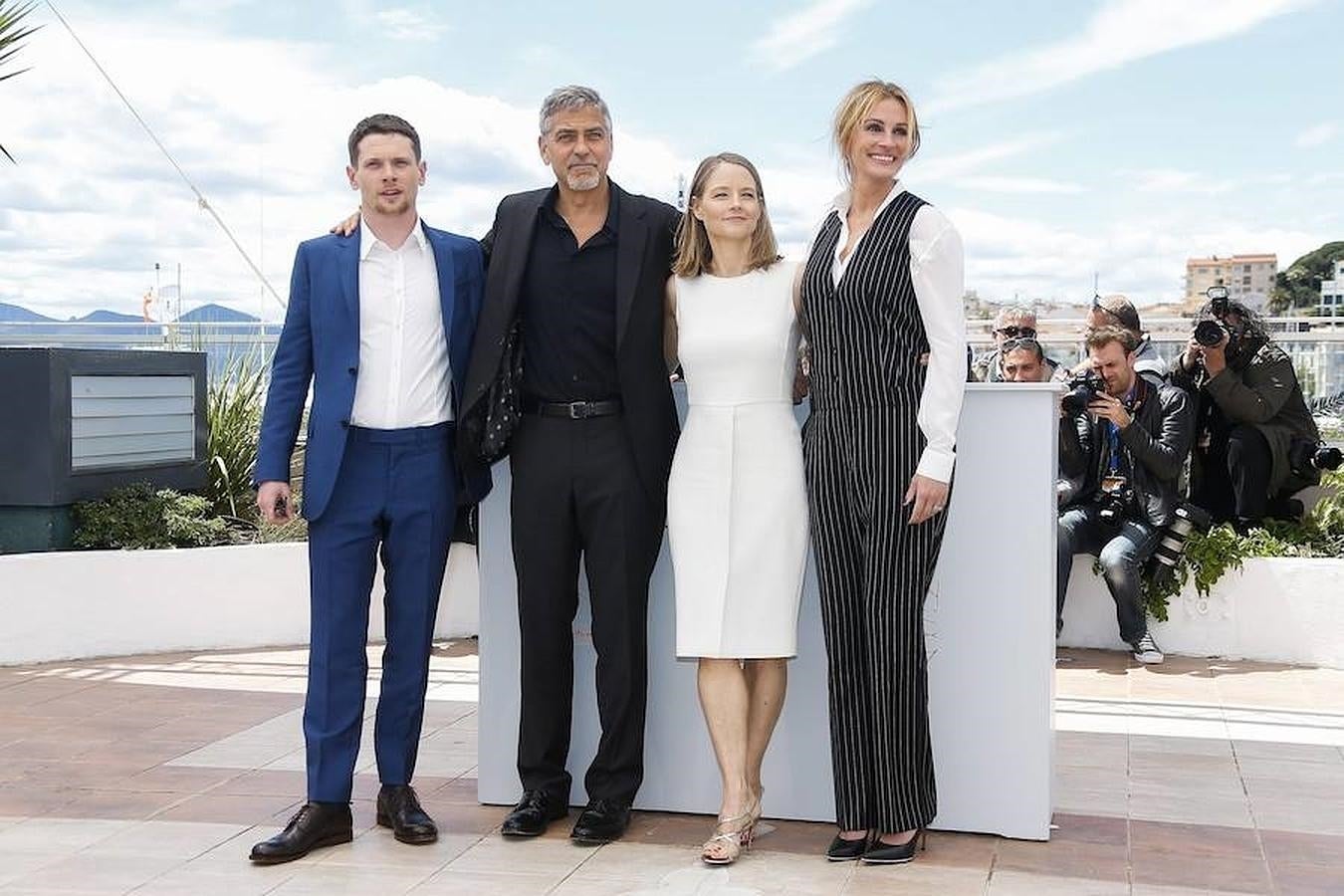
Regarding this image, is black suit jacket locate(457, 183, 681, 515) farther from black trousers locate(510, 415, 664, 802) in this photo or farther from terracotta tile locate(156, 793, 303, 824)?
terracotta tile locate(156, 793, 303, 824)

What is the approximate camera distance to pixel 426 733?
489 centimetres

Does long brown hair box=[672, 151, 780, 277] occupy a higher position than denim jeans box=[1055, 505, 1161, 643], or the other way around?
long brown hair box=[672, 151, 780, 277]

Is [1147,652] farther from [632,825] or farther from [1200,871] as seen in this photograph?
[632,825]

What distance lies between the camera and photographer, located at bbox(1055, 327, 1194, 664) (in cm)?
583

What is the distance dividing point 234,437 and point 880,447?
4.74m

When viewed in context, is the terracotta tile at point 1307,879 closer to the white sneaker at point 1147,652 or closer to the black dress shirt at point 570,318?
the black dress shirt at point 570,318

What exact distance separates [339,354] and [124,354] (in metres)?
3.54

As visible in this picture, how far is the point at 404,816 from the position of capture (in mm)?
3676

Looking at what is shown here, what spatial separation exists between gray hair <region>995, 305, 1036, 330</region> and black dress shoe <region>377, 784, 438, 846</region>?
11.3ft

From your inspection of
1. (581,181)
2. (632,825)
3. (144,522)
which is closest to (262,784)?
(632,825)

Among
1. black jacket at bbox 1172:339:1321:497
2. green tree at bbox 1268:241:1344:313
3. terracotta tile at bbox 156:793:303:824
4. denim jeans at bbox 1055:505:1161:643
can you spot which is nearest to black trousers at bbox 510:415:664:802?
terracotta tile at bbox 156:793:303:824

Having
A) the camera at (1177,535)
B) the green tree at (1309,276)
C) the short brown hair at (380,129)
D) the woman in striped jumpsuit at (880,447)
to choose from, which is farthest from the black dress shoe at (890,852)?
the green tree at (1309,276)

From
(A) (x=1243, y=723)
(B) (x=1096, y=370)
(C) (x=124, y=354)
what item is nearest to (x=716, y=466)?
(A) (x=1243, y=723)

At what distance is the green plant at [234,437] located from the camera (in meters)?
7.18
